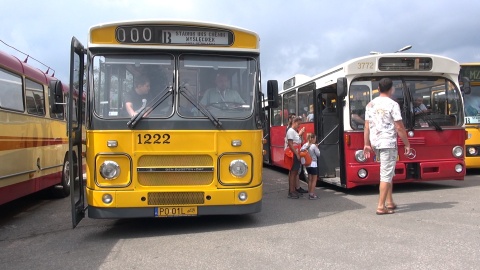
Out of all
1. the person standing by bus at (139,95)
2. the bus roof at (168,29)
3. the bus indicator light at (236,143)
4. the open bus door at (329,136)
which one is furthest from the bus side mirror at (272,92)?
the open bus door at (329,136)

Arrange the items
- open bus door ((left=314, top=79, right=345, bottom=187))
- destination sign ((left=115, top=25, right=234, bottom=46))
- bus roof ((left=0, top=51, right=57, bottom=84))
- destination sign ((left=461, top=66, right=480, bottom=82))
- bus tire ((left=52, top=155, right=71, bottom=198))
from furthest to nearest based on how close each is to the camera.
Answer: destination sign ((left=461, top=66, right=480, bottom=82)), bus tire ((left=52, top=155, right=71, bottom=198)), open bus door ((left=314, top=79, right=345, bottom=187)), bus roof ((left=0, top=51, right=57, bottom=84)), destination sign ((left=115, top=25, right=234, bottom=46))

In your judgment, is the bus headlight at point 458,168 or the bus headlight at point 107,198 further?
the bus headlight at point 458,168

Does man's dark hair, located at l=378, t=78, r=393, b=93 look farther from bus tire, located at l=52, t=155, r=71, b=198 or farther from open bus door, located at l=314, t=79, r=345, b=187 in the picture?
bus tire, located at l=52, t=155, r=71, b=198

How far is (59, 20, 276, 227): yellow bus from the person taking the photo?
20.6 ft

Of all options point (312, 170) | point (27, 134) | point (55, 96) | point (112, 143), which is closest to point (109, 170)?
point (112, 143)

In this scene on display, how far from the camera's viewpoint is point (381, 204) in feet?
23.8

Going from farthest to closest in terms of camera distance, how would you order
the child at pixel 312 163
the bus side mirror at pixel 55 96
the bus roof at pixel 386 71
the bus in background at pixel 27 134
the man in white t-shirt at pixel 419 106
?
the man in white t-shirt at pixel 419 106 < the bus roof at pixel 386 71 < the child at pixel 312 163 < the bus in background at pixel 27 134 < the bus side mirror at pixel 55 96

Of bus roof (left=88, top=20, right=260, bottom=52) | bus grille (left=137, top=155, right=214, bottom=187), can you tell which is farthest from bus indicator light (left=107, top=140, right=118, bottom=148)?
bus roof (left=88, top=20, right=260, bottom=52)

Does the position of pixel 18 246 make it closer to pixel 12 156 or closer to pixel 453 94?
pixel 12 156

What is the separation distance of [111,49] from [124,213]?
2.26 metres

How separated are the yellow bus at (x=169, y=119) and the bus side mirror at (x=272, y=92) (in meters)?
0.43

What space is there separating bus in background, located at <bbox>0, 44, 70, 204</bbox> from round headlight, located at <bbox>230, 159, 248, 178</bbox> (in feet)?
8.61

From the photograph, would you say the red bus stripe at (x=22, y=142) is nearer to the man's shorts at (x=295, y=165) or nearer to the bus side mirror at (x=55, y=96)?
the bus side mirror at (x=55, y=96)

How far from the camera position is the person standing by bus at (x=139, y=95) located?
6.43 metres
